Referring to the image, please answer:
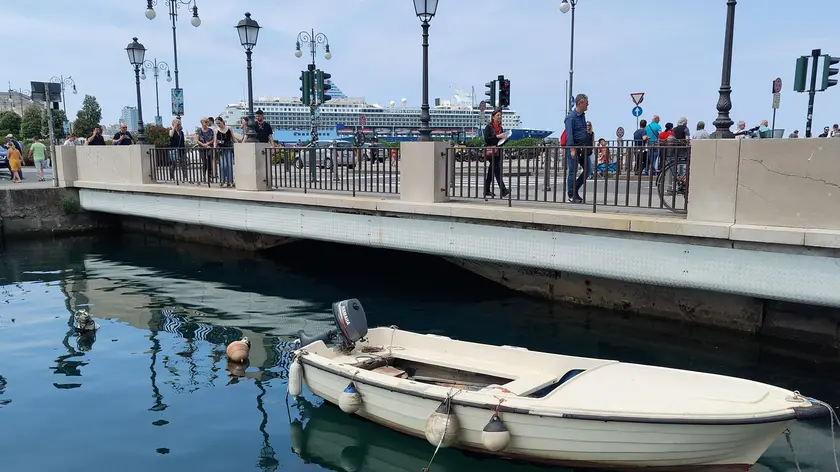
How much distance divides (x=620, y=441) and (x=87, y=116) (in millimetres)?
79980

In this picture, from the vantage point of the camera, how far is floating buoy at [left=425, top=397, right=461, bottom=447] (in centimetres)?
620

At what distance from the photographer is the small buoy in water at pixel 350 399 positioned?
23.0ft

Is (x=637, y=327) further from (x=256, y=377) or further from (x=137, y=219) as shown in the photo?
(x=137, y=219)

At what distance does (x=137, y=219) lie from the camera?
2108 cm

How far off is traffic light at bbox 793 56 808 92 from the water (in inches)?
392

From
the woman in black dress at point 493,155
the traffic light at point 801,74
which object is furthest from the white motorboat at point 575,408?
the traffic light at point 801,74

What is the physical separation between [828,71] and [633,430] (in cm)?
1493

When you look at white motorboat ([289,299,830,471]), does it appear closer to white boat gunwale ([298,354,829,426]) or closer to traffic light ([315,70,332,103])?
white boat gunwale ([298,354,829,426])

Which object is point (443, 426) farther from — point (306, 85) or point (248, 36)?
point (306, 85)

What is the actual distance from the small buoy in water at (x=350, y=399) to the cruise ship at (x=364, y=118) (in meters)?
86.1

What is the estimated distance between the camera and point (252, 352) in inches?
391

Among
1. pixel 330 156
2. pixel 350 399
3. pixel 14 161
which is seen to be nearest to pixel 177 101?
pixel 14 161

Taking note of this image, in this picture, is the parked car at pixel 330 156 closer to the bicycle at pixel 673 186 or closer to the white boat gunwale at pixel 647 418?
the bicycle at pixel 673 186

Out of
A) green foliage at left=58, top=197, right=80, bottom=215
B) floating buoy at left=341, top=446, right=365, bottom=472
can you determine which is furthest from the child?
floating buoy at left=341, top=446, right=365, bottom=472
